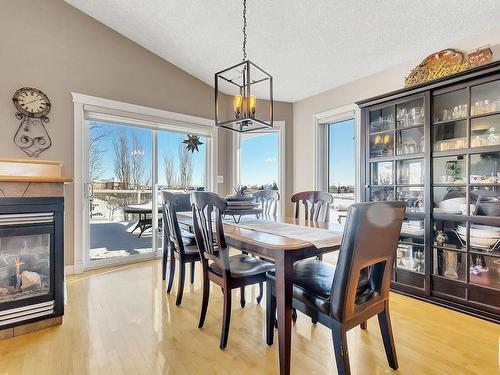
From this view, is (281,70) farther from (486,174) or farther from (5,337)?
(5,337)

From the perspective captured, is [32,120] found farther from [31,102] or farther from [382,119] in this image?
[382,119]

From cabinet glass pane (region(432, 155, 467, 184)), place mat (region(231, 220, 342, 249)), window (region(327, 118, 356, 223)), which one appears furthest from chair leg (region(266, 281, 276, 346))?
window (region(327, 118, 356, 223))

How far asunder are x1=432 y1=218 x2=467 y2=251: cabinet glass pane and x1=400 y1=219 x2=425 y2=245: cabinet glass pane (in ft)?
0.39

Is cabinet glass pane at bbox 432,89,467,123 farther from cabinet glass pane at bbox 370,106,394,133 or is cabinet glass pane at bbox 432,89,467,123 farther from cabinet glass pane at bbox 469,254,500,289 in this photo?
cabinet glass pane at bbox 469,254,500,289

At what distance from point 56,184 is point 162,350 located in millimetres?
1451

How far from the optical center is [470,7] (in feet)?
7.30

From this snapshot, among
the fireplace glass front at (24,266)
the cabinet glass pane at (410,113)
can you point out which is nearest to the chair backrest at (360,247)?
the cabinet glass pane at (410,113)

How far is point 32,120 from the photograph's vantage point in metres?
3.02

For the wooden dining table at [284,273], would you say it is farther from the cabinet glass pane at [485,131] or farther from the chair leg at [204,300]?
the cabinet glass pane at [485,131]

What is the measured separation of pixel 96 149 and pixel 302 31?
113 inches

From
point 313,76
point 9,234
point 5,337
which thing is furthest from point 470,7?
point 5,337

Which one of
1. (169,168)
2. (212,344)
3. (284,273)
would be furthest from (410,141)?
(169,168)

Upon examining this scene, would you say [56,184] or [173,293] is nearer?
[56,184]

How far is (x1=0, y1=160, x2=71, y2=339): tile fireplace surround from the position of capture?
6.30 feet
